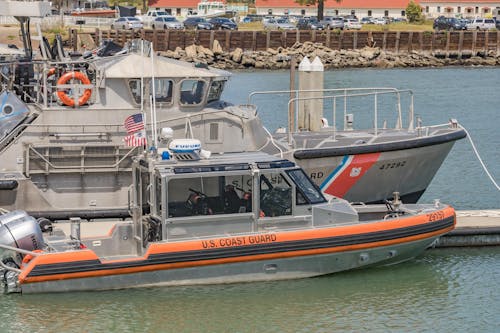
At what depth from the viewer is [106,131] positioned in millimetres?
16141

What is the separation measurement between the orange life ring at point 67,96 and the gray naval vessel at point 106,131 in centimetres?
2

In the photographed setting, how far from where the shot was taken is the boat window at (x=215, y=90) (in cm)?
1666

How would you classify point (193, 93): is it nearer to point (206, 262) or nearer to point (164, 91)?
point (164, 91)

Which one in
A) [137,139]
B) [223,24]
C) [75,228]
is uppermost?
[137,139]

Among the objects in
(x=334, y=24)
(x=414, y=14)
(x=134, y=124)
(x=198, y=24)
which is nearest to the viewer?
(x=134, y=124)

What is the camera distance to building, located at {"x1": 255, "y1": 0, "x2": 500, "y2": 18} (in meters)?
97.6

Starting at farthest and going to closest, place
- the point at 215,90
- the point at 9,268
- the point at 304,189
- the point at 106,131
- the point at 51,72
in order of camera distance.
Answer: the point at 51,72, the point at 215,90, the point at 106,131, the point at 304,189, the point at 9,268

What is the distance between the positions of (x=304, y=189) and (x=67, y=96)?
4.54m

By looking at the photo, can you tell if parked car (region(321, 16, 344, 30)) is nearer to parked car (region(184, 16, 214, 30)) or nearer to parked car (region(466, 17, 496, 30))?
parked car (region(184, 16, 214, 30))

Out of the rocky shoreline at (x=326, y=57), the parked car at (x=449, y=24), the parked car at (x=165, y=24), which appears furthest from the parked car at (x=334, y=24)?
the parked car at (x=165, y=24)

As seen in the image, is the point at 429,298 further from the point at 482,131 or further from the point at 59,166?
the point at 482,131

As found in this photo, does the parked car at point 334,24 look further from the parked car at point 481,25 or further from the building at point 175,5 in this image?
the building at point 175,5

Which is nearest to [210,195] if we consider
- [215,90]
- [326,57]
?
[215,90]

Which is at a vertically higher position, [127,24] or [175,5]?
[127,24]
